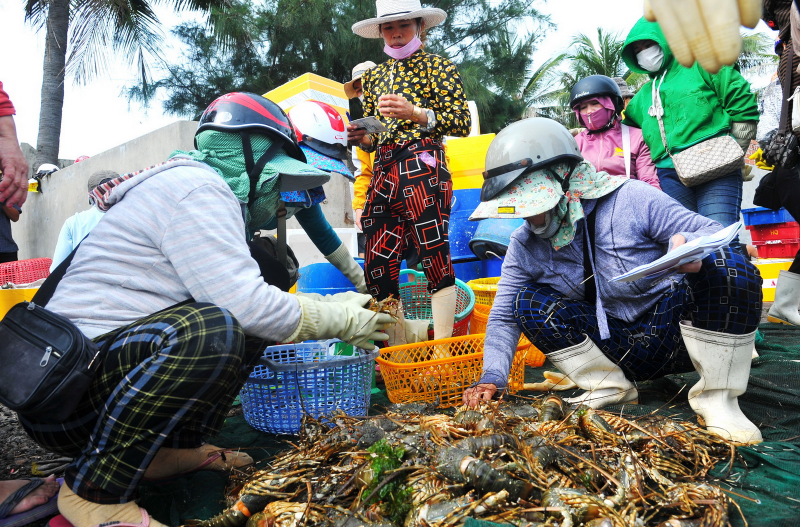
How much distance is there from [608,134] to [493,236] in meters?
1.33

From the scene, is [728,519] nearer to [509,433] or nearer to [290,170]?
[509,433]

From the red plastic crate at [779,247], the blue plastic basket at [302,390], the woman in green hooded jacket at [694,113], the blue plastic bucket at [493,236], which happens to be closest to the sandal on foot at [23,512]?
the blue plastic basket at [302,390]

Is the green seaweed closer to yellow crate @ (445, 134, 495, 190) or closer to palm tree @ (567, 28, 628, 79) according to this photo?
yellow crate @ (445, 134, 495, 190)

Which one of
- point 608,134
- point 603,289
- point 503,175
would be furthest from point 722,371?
point 608,134

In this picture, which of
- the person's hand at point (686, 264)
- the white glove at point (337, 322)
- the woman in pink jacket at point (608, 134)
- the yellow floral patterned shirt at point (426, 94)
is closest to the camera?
the white glove at point (337, 322)

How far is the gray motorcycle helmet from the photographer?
2398 mm

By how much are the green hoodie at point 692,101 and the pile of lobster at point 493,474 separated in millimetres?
2210

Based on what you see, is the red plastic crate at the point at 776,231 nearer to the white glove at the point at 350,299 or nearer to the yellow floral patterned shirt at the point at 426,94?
the yellow floral patterned shirt at the point at 426,94

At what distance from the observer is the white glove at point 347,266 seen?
3572 millimetres

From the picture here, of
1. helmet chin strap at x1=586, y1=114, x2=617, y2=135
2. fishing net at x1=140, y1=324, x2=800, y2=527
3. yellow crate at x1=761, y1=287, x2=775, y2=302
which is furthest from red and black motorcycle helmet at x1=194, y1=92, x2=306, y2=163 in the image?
yellow crate at x1=761, y1=287, x2=775, y2=302

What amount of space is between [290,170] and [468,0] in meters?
16.0

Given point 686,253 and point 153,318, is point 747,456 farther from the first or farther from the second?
point 153,318

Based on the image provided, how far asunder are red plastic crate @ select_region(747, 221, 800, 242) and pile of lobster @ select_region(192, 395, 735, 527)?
7.03m

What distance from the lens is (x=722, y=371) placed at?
221 cm
